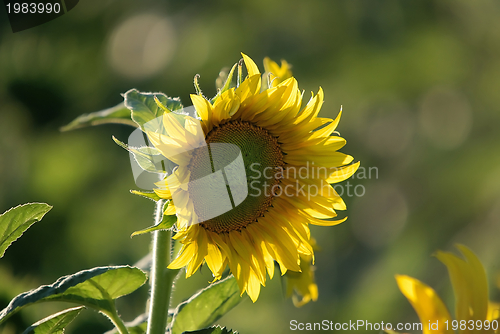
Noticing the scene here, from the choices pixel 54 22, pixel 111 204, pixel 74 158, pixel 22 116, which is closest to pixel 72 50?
pixel 54 22

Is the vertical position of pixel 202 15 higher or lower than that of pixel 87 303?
higher

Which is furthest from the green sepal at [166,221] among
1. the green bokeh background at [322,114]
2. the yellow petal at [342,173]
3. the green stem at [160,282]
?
the green bokeh background at [322,114]

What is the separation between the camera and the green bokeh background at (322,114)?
8.13 feet

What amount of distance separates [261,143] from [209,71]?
7.74 ft

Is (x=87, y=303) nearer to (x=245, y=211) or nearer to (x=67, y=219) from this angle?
(x=245, y=211)

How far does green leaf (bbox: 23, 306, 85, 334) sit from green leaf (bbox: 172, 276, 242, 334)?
0.17 m

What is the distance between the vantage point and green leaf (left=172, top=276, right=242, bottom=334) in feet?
2.52

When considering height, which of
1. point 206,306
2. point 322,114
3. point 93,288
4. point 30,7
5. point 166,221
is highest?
point 30,7

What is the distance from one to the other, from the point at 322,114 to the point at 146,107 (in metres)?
2.35

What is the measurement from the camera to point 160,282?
0.69m

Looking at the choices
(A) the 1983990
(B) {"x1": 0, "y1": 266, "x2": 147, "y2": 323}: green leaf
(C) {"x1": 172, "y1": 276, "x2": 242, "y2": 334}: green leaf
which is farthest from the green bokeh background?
(B) {"x1": 0, "y1": 266, "x2": 147, "y2": 323}: green leaf

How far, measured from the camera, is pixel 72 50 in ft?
9.43

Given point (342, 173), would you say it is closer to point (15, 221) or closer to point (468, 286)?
point (468, 286)

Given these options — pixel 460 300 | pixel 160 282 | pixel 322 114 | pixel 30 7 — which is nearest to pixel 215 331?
pixel 160 282
